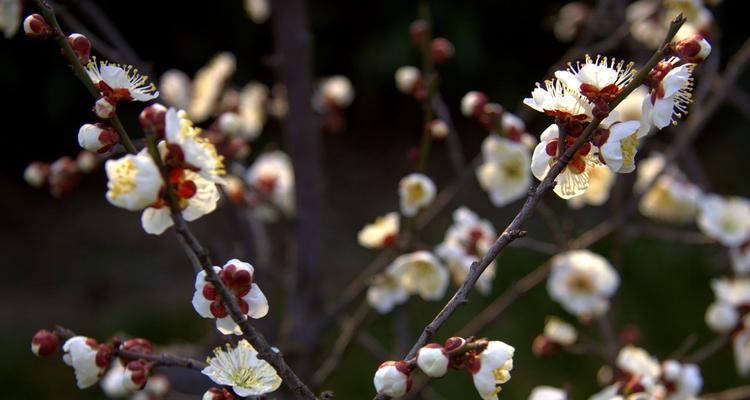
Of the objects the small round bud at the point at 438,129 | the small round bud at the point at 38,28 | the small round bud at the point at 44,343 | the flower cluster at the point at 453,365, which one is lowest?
the flower cluster at the point at 453,365

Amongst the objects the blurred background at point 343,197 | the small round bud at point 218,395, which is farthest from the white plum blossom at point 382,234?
the blurred background at point 343,197

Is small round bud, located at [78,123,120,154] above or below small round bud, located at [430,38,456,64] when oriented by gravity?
below

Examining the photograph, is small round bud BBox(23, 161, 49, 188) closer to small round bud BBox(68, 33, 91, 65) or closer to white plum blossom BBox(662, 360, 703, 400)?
small round bud BBox(68, 33, 91, 65)

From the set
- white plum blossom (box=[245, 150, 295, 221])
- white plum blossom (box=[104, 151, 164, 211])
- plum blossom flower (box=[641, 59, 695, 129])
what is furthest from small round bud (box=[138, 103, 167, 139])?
white plum blossom (box=[245, 150, 295, 221])

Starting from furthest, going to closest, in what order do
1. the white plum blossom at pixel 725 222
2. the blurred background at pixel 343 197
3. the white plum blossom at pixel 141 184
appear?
the blurred background at pixel 343 197, the white plum blossom at pixel 725 222, the white plum blossom at pixel 141 184

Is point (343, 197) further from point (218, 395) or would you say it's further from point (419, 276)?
point (218, 395)

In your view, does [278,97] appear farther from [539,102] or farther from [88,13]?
[539,102]

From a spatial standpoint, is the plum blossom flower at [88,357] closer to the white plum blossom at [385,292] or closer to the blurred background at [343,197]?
the white plum blossom at [385,292]
